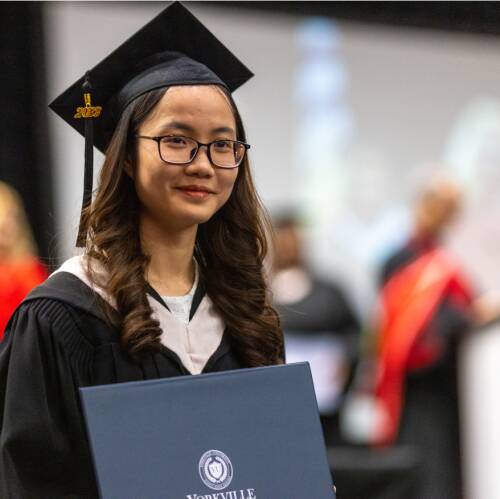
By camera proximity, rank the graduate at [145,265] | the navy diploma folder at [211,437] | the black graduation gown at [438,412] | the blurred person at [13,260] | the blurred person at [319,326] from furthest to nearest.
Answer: the blurred person at [319,326]
the blurred person at [13,260]
the black graduation gown at [438,412]
the graduate at [145,265]
the navy diploma folder at [211,437]

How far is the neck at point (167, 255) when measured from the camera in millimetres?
2965

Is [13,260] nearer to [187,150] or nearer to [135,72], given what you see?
[135,72]

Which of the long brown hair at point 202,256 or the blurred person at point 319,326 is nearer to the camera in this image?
the long brown hair at point 202,256

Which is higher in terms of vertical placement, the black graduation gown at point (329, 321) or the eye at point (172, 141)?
the eye at point (172, 141)

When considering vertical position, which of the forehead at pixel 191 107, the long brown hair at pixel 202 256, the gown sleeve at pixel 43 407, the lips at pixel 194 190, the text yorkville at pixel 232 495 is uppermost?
the forehead at pixel 191 107

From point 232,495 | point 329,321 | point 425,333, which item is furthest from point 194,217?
point 329,321

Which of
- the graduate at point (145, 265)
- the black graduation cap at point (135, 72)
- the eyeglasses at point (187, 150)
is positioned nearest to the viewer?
the graduate at point (145, 265)

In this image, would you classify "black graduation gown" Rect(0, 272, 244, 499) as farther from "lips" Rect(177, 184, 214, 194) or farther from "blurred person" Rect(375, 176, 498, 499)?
"blurred person" Rect(375, 176, 498, 499)

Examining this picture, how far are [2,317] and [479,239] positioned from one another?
3.81 m

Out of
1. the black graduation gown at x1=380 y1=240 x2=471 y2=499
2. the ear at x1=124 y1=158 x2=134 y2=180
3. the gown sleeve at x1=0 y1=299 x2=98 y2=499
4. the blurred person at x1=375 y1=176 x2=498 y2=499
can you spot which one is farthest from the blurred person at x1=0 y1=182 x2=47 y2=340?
the gown sleeve at x1=0 y1=299 x2=98 y2=499

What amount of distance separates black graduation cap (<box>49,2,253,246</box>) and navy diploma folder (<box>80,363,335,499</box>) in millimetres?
464

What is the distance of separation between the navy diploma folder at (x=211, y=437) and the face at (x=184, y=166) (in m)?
0.38

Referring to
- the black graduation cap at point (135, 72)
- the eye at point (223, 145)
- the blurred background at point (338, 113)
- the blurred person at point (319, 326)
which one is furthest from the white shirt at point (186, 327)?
the blurred background at point (338, 113)

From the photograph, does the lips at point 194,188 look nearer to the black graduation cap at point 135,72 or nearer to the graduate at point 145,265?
the graduate at point 145,265
